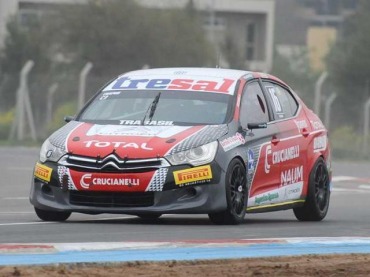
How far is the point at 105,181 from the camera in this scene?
38.7 ft

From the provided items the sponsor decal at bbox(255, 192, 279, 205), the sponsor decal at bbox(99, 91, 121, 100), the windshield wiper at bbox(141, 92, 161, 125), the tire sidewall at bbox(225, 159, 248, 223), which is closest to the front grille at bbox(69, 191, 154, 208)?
the tire sidewall at bbox(225, 159, 248, 223)

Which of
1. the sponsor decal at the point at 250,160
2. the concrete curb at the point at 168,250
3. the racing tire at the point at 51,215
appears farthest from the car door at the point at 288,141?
the concrete curb at the point at 168,250

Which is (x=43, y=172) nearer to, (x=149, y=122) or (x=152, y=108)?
(x=149, y=122)

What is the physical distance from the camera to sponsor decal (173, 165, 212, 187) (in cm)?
1179

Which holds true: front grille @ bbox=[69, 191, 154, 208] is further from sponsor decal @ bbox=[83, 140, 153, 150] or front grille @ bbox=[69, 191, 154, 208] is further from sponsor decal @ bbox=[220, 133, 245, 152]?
sponsor decal @ bbox=[220, 133, 245, 152]

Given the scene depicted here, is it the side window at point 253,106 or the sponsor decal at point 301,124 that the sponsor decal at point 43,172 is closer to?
the side window at point 253,106

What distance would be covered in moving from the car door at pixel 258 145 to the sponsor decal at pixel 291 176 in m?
0.12

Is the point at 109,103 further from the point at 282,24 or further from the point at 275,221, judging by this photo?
the point at 282,24

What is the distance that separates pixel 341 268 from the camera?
29.1 ft

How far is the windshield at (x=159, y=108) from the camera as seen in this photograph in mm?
12633

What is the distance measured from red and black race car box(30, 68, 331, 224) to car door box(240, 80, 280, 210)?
0.04ft


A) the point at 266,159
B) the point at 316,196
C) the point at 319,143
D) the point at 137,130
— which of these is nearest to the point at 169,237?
the point at 137,130

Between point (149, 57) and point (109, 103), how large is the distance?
1408 inches

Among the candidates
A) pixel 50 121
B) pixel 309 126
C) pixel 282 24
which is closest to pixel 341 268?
pixel 309 126
